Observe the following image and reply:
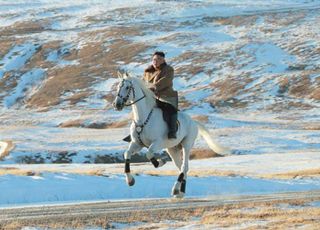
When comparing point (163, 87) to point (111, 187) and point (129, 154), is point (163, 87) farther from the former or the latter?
point (111, 187)

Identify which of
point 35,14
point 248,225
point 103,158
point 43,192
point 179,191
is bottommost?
point 35,14

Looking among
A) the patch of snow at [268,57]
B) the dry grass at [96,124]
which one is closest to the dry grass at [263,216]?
the dry grass at [96,124]

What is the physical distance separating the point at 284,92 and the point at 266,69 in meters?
13.6

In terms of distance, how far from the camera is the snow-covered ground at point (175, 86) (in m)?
29.1

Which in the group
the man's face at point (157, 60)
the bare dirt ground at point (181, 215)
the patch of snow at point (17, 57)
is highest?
the man's face at point (157, 60)

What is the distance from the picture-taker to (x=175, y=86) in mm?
116125

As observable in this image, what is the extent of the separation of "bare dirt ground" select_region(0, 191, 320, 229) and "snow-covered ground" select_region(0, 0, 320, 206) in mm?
6721

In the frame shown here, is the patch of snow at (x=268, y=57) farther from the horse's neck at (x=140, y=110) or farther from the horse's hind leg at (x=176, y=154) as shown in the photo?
the horse's neck at (x=140, y=110)

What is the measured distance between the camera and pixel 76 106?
107 m

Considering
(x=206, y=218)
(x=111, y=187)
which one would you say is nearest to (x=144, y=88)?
(x=206, y=218)

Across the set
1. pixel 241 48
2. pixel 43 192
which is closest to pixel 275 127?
pixel 43 192

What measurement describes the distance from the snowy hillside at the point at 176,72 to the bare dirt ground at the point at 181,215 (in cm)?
3973

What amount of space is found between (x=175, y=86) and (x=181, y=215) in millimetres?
100585

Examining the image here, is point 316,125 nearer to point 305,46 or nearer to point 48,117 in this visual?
point 48,117
